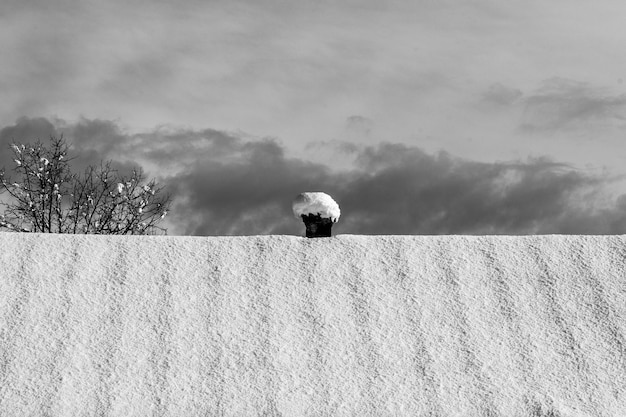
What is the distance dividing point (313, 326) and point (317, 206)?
282 centimetres

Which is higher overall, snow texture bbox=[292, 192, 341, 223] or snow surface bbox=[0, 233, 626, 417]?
snow texture bbox=[292, 192, 341, 223]

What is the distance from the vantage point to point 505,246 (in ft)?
45.4

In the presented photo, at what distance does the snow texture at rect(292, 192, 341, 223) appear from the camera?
46.4ft

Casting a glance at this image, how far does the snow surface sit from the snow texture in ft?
2.05

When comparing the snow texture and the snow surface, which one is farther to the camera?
the snow texture

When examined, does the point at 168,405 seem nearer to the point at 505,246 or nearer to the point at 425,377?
the point at 425,377

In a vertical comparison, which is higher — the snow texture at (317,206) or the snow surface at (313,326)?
the snow texture at (317,206)

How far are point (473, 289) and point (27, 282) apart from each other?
22.3 ft

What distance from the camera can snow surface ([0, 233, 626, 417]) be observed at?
35.4 feet

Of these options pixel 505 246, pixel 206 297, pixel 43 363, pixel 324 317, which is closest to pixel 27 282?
pixel 43 363

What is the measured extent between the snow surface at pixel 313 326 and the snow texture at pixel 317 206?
2.05 ft

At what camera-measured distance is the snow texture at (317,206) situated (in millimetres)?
14133

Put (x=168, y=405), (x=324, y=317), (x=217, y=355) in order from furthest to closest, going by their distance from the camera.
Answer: (x=324, y=317) < (x=217, y=355) < (x=168, y=405)

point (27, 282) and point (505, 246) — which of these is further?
point (505, 246)
